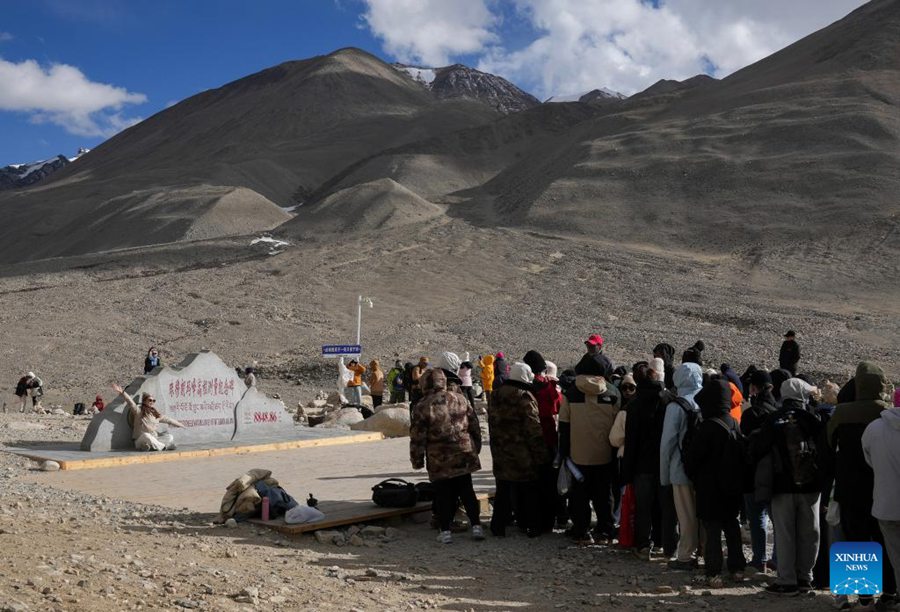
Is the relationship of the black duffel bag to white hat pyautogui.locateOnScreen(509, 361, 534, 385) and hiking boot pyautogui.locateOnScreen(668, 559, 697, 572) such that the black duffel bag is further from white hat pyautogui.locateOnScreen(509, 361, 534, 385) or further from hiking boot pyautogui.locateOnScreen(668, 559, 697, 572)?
hiking boot pyautogui.locateOnScreen(668, 559, 697, 572)

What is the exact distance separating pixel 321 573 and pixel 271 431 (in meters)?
9.48

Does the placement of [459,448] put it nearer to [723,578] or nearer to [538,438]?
[538,438]

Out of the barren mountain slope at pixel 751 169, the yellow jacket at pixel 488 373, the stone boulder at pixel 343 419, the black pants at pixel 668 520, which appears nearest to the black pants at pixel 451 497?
the black pants at pixel 668 520

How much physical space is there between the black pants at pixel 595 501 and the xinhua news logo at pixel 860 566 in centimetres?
237

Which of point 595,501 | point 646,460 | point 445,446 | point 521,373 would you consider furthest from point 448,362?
point 646,460

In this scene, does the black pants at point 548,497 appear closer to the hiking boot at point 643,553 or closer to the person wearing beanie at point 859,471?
the hiking boot at point 643,553

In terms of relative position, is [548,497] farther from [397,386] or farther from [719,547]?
[397,386]

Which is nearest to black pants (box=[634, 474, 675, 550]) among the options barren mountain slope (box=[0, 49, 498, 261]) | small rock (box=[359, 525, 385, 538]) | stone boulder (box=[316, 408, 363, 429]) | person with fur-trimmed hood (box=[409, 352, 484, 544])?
person with fur-trimmed hood (box=[409, 352, 484, 544])

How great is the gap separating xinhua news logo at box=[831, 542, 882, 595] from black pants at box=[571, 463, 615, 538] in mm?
2368

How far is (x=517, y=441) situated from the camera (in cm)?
844

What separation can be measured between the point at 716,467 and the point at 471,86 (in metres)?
185

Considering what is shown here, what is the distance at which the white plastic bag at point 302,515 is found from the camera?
8.32m

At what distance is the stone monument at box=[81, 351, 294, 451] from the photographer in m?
13.9

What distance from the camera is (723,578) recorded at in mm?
7227
